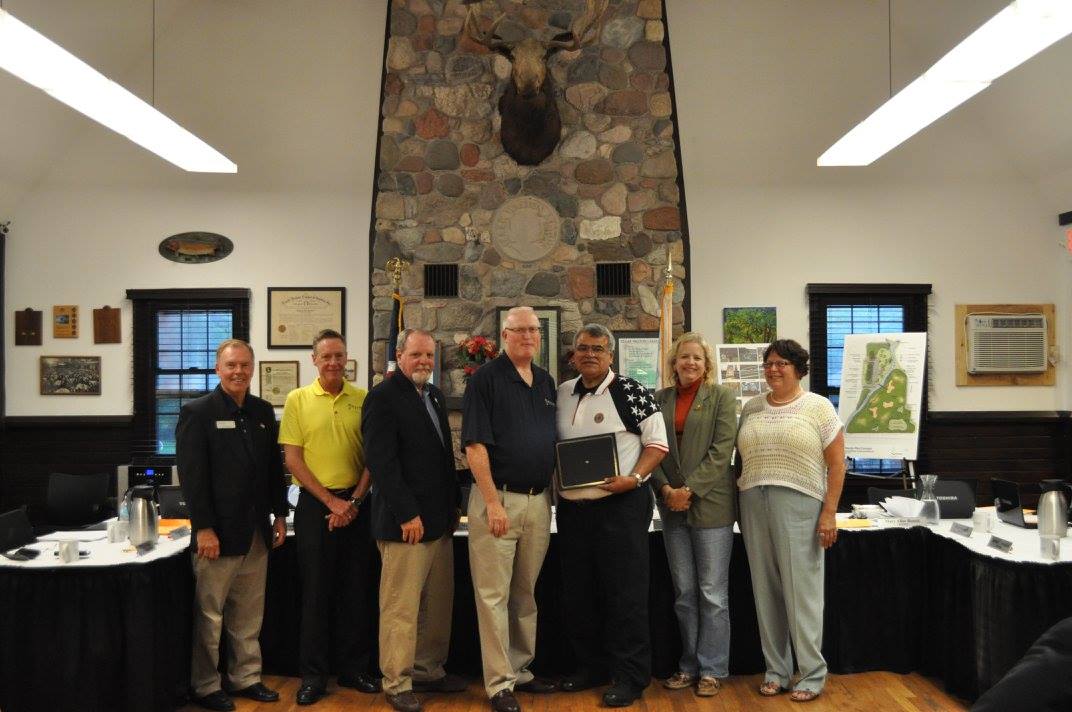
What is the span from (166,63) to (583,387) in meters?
5.92

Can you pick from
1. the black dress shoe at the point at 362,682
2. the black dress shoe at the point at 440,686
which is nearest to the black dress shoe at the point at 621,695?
the black dress shoe at the point at 440,686

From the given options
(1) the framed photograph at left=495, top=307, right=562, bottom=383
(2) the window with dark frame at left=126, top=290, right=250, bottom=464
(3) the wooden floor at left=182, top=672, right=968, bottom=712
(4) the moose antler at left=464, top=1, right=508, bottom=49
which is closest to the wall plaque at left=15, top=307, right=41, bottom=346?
(2) the window with dark frame at left=126, top=290, right=250, bottom=464

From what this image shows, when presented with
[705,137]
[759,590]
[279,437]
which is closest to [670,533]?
[759,590]

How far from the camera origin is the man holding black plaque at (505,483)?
3768mm

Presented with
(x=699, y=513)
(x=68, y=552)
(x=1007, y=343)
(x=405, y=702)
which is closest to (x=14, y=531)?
(x=68, y=552)

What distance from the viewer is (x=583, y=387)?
13.0 ft

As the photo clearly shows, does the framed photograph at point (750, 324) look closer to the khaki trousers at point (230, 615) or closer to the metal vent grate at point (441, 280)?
the metal vent grate at point (441, 280)

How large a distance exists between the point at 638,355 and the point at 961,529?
3679mm

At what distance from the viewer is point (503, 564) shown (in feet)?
12.5

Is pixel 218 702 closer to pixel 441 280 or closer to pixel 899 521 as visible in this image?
pixel 899 521

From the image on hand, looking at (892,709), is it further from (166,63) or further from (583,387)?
(166,63)

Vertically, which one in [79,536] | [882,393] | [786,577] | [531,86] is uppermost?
[531,86]

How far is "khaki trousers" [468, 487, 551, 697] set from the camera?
379 centimetres

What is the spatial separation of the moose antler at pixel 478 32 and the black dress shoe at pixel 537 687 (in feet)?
15.2
